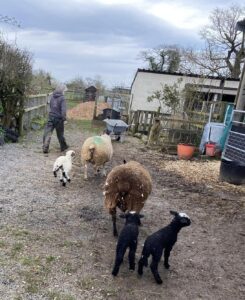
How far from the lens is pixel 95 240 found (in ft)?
17.1

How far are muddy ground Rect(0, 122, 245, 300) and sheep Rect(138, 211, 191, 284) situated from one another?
0.44 feet

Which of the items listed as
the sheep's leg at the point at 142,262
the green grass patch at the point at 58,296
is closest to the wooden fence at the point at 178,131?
the sheep's leg at the point at 142,262

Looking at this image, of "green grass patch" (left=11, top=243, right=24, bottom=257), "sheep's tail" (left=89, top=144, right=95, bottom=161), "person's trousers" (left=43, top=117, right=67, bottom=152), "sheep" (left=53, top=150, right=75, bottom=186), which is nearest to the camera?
"green grass patch" (left=11, top=243, right=24, bottom=257)

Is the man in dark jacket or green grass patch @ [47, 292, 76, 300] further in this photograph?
the man in dark jacket

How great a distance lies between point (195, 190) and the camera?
8.58 m

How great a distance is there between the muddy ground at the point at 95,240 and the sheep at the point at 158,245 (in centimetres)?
13

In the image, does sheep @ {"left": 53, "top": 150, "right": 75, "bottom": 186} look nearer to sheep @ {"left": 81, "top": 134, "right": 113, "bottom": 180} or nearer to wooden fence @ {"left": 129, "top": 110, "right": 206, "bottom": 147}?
sheep @ {"left": 81, "top": 134, "right": 113, "bottom": 180}

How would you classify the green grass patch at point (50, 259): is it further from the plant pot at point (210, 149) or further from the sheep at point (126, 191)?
the plant pot at point (210, 149)

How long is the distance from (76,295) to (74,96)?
41749 mm

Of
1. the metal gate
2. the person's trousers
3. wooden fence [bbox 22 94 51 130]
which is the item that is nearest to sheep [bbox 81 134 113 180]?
the person's trousers

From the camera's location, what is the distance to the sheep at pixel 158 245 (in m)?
4.28

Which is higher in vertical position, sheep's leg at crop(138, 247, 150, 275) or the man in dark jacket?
the man in dark jacket

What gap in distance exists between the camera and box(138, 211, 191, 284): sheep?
14.0ft

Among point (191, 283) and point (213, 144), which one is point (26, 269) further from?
point (213, 144)
